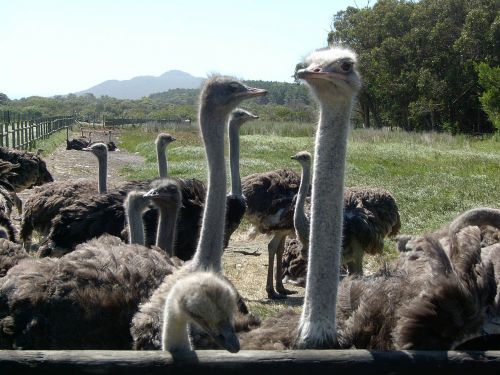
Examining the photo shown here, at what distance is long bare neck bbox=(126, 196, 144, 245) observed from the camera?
5.01 meters

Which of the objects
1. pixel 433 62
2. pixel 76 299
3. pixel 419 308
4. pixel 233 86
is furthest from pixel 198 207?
pixel 433 62

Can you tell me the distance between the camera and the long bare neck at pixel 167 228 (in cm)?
507

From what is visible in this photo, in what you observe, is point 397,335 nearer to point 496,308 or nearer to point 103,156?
point 496,308

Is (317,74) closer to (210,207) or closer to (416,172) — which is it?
(210,207)

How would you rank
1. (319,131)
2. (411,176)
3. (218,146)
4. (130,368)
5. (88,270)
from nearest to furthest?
(130,368)
(319,131)
(88,270)
(218,146)
(411,176)

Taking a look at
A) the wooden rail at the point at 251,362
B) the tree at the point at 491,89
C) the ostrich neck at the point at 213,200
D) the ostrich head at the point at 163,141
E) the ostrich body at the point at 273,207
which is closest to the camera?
the wooden rail at the point at 251,362

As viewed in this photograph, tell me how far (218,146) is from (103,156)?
454 cm

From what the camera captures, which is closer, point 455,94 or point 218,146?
point 218,146

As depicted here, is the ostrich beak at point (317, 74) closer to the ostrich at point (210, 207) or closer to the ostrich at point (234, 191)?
the ostrich at point (210, 207)

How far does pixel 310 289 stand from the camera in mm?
2764

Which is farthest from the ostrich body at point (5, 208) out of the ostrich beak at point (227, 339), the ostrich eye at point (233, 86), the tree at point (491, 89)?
the tree at point (491, 89)

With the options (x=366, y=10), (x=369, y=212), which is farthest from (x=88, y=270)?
(x=366, y=10)

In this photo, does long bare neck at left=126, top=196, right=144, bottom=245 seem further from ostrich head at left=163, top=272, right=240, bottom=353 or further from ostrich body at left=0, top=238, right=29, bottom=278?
ostrich head at left=163, top=272, right=240, bottom=353

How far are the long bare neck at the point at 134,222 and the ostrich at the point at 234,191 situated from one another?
1269 mm
